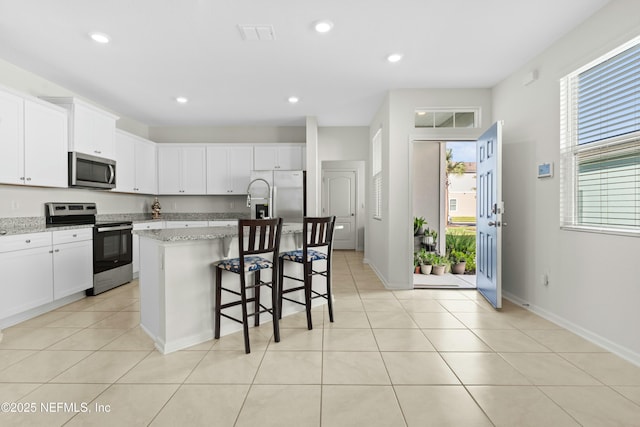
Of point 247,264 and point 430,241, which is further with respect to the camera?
point 430,241

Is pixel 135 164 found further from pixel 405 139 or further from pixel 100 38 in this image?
pixel 405 139

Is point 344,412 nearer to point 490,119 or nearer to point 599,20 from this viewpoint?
point 599,20

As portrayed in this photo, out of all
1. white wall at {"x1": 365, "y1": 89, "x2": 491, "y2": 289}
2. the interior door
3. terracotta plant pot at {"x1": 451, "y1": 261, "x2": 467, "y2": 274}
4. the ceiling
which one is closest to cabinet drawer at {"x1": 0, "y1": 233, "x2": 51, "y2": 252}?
the ceiling

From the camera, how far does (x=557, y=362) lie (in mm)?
2352

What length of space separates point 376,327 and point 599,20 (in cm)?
315

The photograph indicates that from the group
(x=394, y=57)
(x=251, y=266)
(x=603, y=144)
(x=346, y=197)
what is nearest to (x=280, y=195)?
(x=346, y=197)

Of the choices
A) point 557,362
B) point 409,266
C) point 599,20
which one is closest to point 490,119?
point 599,20

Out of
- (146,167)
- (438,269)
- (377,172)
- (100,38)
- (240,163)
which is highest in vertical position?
(100,38)

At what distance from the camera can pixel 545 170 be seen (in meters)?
3.29

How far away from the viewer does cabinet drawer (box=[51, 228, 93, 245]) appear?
357 centimetres

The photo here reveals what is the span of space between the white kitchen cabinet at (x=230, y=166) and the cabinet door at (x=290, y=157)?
55cm

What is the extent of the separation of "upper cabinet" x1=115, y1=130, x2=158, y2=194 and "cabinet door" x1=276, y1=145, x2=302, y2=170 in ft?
7.35

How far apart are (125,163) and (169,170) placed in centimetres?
94

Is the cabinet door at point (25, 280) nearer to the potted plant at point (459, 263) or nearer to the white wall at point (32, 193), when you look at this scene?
the white wall at point (32, 193)
